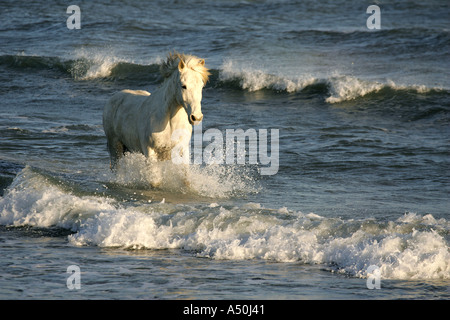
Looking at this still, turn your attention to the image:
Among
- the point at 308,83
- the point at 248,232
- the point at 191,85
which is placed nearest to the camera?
the point at 248,232

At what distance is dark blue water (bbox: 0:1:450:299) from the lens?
5816 millimetres

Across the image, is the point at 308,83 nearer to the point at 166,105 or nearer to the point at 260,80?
the point at 260,80

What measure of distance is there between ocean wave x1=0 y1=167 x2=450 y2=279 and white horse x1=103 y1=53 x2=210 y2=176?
78 centimetres

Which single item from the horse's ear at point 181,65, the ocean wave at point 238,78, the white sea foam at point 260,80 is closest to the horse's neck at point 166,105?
the horse's ear at point 181,65

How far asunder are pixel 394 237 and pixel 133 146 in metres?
3.71

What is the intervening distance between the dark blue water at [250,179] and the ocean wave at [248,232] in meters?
0.02

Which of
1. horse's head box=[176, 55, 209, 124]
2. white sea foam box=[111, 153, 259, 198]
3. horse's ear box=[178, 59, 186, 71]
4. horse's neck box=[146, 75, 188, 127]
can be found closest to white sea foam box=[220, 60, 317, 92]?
white sea foam box=[111, 153, 259, 198]

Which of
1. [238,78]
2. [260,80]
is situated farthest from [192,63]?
[238,78]

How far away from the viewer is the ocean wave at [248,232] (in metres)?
6.05

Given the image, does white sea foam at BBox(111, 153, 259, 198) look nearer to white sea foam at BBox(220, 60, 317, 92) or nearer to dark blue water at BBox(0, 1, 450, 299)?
dark blue water at BBox(0, 1, 450, 299)

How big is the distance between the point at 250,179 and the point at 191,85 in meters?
2.29

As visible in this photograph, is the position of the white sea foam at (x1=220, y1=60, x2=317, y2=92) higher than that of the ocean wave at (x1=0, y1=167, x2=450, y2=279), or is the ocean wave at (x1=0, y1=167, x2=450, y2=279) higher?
the white sea foam at (x1=220, y1=60, x2=317, y2=92)

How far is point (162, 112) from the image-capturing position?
8.07 metres

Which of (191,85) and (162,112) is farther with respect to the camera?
(162,112)
